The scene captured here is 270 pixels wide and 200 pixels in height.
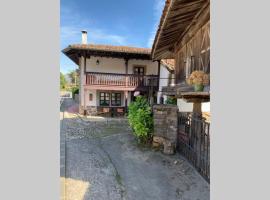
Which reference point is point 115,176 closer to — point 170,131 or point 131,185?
point 131,185

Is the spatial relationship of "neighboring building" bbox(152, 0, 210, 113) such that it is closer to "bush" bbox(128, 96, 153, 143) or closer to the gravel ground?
"bush" bbox(128, 96, 153, 143)

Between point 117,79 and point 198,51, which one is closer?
point 198,51

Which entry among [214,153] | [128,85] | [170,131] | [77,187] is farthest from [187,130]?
[128,85]

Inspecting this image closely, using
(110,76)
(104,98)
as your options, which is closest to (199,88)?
(110,76)

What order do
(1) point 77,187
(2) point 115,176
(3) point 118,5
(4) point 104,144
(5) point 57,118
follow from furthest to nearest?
(3) point 118,5 < (4) point 104,144 < (2) point 115,176 < (1) point 77,187 < (5) point 57,118

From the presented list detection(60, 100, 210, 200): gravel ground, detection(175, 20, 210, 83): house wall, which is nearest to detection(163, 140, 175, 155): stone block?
detection(60, 100, 210, 200): gravel ground

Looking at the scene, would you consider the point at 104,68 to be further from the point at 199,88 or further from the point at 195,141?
the point at 199,88

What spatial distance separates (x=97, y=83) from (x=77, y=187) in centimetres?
1197

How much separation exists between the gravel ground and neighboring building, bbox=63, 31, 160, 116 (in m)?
8.63

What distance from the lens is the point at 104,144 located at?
8.52m

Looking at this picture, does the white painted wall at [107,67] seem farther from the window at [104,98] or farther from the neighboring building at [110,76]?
the window at [104,98]

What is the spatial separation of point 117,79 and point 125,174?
11.7m

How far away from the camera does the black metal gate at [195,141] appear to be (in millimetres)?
5348

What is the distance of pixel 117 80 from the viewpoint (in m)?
16.9
